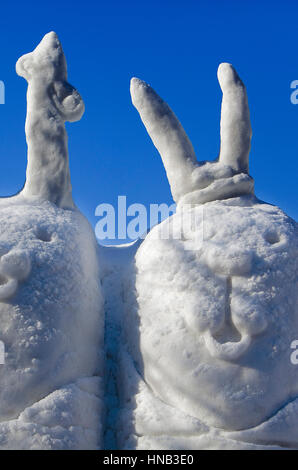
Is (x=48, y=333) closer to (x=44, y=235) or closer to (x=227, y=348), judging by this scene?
(x=44, y=235)

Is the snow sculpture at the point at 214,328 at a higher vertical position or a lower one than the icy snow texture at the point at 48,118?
lower

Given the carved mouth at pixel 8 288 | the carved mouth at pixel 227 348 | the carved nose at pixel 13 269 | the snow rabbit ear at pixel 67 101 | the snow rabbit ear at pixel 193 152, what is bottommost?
the carved mouth at pixel 227 348

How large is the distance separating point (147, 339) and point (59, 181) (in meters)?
0.98

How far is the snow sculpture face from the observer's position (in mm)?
2295

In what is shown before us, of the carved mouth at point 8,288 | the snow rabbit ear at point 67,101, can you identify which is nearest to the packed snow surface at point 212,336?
the carved mouth at point 8,288

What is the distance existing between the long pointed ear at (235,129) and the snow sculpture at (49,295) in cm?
79

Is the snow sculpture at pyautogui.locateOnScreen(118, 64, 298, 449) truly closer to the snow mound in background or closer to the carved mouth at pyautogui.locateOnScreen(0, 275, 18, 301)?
the snow mound in background

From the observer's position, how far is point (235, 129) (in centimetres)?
293

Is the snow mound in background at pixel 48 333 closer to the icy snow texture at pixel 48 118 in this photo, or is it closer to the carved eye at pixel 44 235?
the carved eye at pixel 44 235

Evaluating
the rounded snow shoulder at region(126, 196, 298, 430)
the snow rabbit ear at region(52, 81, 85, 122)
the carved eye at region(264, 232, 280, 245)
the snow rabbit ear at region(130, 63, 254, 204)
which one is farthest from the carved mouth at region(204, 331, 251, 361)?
the snow rabbit ear at region(52, 81, 85, 122)

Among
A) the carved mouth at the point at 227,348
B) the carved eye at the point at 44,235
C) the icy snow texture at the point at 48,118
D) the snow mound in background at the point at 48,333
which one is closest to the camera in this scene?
the snow mound in background at the point at 48,333

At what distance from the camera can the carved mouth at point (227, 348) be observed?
7.55 feet

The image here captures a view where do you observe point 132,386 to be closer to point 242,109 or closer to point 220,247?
point 220,247

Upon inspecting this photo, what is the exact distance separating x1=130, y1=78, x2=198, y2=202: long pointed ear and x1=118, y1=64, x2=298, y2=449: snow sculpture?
0.07 metres
